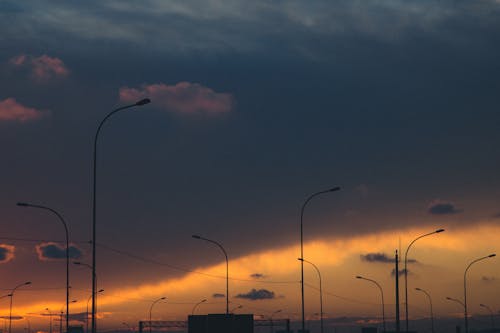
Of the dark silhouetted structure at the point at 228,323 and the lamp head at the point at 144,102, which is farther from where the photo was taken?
the dark silhouetted structure at the point at 228,323

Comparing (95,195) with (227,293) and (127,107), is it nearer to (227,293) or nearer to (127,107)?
(127,107)

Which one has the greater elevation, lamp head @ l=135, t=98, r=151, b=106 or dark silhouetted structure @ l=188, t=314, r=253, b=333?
lamp head @ l=135, t=98, r=151, b=106

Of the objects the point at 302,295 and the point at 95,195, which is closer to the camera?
the point at 95,195

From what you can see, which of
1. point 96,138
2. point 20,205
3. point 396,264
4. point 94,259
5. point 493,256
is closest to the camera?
point 94,259

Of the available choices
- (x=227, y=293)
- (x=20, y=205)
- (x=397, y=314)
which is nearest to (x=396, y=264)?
(x=397, y=314)

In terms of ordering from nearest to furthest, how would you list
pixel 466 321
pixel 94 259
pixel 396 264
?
pixel 94 259
pixel 396 264
pixel 466 321

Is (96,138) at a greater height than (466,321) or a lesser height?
greater

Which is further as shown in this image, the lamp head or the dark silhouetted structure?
the dark silhouetted structure

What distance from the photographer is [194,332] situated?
335 ft

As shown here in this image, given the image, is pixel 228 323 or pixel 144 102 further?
pixel 228 323

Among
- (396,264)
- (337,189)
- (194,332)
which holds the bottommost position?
(194,332)

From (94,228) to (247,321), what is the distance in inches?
1842

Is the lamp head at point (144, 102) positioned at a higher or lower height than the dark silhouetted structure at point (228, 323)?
higher

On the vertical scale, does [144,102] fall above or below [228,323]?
above
